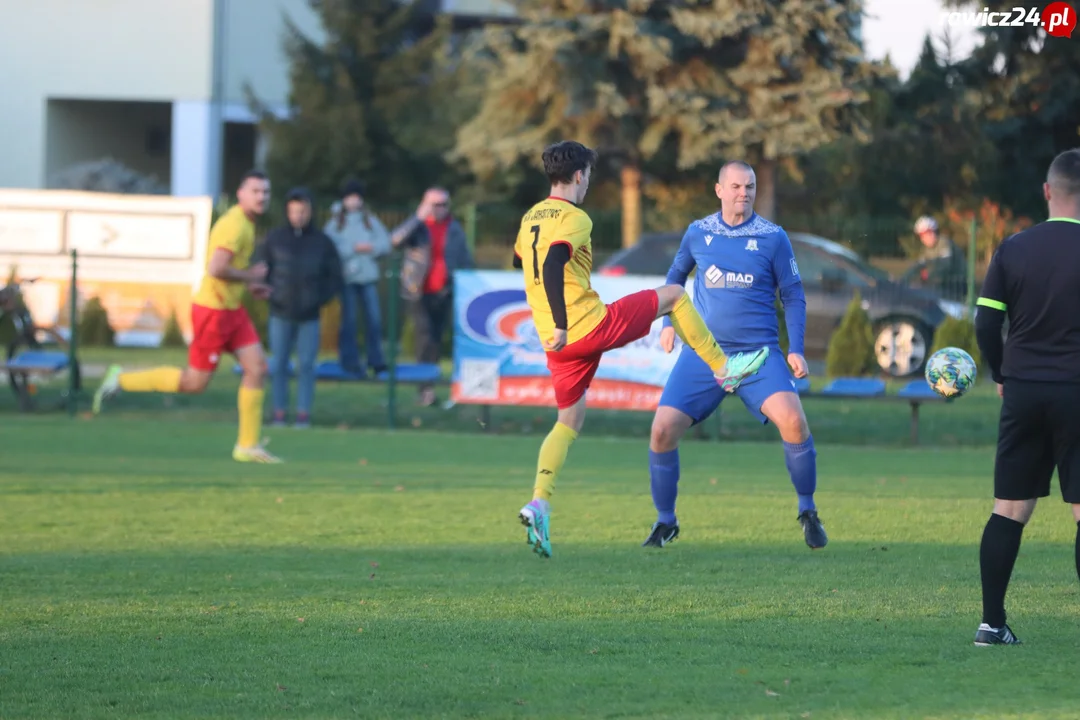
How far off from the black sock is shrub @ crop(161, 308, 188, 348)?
20.8 metres

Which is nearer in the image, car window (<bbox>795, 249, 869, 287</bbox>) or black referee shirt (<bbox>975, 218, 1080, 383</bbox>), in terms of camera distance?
black referee shirt (<bbox>975, 218, 1080, 383</bbox>)

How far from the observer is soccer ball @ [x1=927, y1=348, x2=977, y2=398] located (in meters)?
7.83

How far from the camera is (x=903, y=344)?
20578mm

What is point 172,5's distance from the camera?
39906 millimetres

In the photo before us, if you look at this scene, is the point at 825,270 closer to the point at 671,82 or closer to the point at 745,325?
the point at 745,325

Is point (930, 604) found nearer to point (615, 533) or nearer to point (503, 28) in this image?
point (615, 533)

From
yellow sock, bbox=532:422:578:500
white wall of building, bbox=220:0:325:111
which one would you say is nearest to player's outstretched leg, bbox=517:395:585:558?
yellow sock, bbox=532:422:578:500

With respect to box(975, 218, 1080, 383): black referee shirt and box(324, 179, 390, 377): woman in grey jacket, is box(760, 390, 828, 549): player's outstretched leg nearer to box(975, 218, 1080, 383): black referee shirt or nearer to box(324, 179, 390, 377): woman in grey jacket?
box(975, 218, 1080, 383): black referee shirt

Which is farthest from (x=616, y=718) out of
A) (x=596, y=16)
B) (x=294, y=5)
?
(x=294, y=5)

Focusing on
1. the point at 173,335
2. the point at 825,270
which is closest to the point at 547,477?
the point at 825,270

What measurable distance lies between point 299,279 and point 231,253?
299cm

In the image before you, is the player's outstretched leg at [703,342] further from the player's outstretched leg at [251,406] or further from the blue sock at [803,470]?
the player's outstretched leg at [251,406]

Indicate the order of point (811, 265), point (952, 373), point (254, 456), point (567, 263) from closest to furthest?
point (952, 373) → point (567, 263) → point (254, 456) → point (811, 265)

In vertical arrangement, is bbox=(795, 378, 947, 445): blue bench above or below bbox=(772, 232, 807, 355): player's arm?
below
